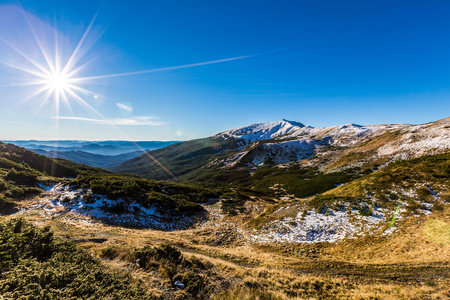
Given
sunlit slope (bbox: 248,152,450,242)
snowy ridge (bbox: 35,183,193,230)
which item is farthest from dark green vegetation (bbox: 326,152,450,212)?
snowy ridge (bbox: 35,183,193,230)

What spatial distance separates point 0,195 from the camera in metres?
19.5

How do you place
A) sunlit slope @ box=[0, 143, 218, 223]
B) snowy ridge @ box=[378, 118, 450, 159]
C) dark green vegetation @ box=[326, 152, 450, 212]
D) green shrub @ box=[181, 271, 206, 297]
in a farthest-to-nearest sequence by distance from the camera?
snowy ridge @ box=[378, 118, 450, 159] < sunlit slope @ box=[0, 143, 218, 223] < dark green vegetation @ box=[326, 152, 450, 212] < green shrub @ box=[181, 271, 206, 297]

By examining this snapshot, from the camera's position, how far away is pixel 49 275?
607 centimetres

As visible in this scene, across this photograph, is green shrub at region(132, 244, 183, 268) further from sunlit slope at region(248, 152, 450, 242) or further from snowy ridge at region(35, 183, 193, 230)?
snowy ridge at region(35, 183, 193, 230)

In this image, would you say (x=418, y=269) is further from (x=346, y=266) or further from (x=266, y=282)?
(x=266, y=282)

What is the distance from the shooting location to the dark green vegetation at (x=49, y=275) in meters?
5.17

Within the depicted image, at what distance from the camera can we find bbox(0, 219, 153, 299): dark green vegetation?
517 centimetres

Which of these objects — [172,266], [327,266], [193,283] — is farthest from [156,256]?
[327,266]

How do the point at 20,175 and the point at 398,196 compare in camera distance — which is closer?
the point at 398,196

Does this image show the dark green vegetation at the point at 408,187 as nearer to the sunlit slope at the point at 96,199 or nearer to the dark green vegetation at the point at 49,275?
the sunlit slope at the point at 96,199

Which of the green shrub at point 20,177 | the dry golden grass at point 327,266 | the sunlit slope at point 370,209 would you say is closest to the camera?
the dry golden grass at point 327,266

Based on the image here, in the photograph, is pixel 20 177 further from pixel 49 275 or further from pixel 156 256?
pixel 49 275

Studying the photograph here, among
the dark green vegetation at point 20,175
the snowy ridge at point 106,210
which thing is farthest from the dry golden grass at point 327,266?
the dark green vegetation at point 20,175

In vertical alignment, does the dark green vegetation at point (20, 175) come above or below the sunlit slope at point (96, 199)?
above
